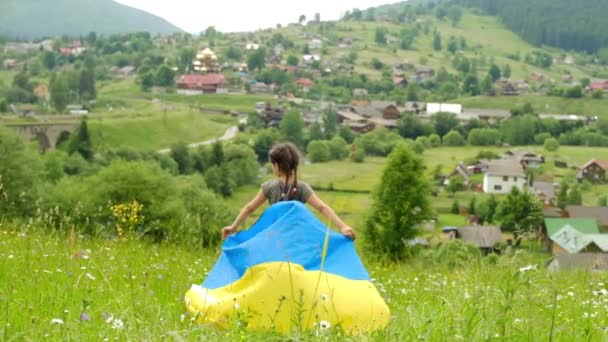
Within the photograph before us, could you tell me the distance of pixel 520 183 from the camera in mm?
67750

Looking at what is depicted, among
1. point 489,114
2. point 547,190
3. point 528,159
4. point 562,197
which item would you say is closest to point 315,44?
point 489,114

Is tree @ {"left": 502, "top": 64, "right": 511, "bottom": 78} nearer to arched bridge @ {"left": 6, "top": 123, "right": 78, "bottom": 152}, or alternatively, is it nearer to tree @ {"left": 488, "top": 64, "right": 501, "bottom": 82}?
tree @ {"left": 488, "top": 64, "right": 501, "bottom": 82}

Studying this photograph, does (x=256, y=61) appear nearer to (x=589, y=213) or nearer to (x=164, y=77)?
(x=164, y=77)

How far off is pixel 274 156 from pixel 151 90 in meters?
116

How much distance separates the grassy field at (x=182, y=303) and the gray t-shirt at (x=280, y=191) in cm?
89

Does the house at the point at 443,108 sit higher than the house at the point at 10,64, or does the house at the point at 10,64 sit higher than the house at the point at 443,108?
the house at the point at 10,64

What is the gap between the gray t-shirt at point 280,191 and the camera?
559 cm

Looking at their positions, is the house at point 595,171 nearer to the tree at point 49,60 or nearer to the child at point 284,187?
the child at point 284,187

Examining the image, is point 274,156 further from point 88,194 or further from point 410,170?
point 88,194

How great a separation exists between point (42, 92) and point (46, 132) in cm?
3564

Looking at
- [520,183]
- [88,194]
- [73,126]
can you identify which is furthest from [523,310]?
[73,126]

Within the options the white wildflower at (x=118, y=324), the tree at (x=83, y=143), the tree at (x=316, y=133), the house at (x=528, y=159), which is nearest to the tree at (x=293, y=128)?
the tree at (x=316, y=133)

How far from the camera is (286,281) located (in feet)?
15.1

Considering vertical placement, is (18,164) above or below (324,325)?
below
